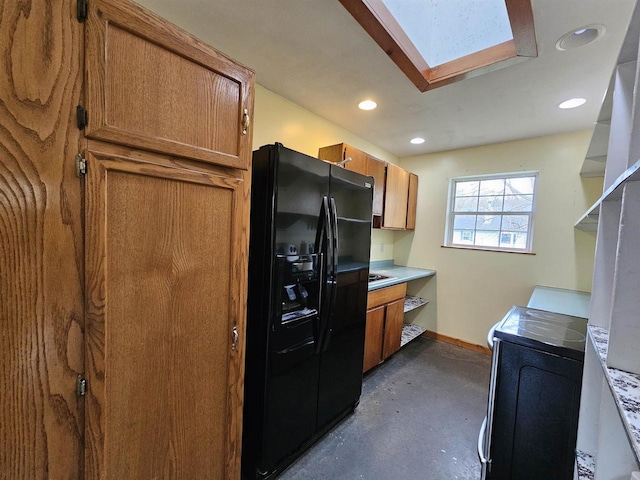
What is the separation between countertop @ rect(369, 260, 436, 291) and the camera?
2637 mm

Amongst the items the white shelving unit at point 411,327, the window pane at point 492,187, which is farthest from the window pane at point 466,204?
the white shelving unit at point 411,327

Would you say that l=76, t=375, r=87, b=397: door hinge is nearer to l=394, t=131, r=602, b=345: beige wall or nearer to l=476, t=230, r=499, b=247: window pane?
l=394, t=131, r=602, b=345: beige wall

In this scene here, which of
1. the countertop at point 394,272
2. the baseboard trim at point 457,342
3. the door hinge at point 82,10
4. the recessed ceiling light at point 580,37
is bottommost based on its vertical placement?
the baseboard trim at point 457,342

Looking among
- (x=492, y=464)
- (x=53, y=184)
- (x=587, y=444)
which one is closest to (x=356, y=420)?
(x=492, y=464)

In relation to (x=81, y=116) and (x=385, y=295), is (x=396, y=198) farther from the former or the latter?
(x=81, y=116)

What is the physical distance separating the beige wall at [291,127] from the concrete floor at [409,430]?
224 cm

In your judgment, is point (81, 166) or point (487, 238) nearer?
point (81, 166)

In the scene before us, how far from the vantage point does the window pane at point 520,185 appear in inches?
119

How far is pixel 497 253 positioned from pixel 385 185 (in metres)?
1.56

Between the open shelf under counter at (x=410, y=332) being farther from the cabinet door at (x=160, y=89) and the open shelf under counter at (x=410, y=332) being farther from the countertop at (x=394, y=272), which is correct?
the cabinet door at (x=160, y=89)

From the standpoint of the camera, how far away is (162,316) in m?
0.95

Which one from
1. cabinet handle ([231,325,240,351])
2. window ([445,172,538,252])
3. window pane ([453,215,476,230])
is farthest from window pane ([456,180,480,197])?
cabinet handle ([231,325,240,351])

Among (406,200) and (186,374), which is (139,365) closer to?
(186,374)

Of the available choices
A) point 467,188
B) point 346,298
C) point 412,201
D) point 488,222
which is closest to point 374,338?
point 346,298
